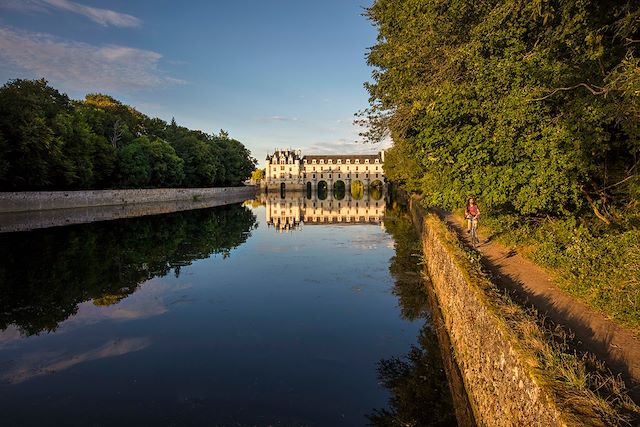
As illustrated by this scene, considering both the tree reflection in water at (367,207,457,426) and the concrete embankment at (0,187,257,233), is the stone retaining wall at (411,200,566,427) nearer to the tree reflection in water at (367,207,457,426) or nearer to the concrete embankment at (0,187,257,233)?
the tree reflection in water at (367,207,457,426)

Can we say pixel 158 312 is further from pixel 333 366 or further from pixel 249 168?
pixel 249 168

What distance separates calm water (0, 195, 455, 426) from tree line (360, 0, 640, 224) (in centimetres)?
547

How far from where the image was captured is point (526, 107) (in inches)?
399

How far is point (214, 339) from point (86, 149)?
1845 inches

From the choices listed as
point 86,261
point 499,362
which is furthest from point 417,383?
point 86,261

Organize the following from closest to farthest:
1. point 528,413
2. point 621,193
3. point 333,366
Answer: point 528,413 < point 333,366 < point 621,193

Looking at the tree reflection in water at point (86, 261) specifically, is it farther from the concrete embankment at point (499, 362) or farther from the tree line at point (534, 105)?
the tree line at point (534, 105)

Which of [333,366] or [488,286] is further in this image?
[333,366]

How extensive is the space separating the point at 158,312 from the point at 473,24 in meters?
14.8

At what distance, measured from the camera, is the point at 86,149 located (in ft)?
161

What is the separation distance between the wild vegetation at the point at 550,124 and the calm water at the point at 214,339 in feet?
15.1

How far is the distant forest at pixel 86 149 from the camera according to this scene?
40.0m

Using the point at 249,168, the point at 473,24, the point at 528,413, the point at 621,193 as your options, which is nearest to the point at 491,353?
the point at 528,413

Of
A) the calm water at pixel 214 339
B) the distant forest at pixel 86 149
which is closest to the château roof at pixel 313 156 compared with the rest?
the distant forest at pixel 86 149
